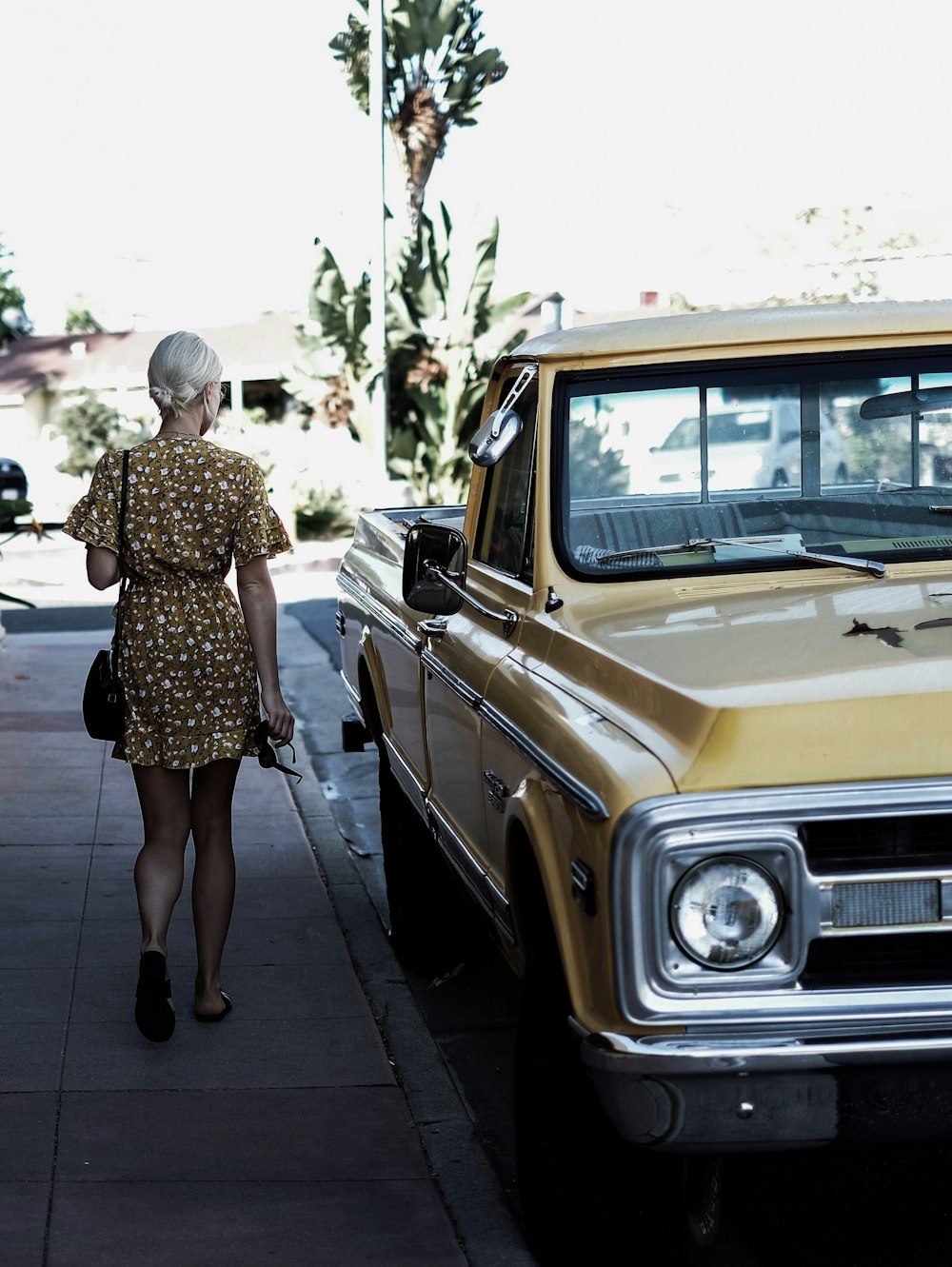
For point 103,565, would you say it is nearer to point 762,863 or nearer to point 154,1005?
point 154,1005

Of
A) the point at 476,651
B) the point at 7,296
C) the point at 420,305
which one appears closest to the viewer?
the point at 476,651

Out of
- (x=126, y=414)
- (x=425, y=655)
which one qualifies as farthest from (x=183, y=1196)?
(x=126, y=414)

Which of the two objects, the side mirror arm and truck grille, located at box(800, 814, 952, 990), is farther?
the side mirror arm

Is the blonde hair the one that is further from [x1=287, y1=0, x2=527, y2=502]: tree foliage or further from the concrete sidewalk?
[x1=287, y1=0, x2=527, y2=502]: tree foliage

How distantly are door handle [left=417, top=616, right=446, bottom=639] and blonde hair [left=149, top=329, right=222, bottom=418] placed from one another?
37.3 inches

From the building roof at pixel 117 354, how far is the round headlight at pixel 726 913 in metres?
42.6

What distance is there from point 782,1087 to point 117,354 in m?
52.3

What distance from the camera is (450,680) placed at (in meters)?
4.26

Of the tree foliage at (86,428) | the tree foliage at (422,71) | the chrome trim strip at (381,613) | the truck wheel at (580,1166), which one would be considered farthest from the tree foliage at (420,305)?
the truck wheel at (580,1166)

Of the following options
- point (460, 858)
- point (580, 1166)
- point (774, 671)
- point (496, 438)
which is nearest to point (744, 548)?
point (496, 438)

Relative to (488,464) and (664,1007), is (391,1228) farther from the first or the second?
(488,464)

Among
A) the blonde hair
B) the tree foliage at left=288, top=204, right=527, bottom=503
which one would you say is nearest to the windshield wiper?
the blonde hair

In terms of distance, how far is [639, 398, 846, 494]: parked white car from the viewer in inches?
159

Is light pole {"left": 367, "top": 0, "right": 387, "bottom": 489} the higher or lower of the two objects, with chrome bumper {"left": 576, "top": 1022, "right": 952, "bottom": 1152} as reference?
higher
